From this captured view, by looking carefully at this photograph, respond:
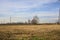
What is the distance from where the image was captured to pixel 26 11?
9.62ft

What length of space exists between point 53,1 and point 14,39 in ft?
3.83

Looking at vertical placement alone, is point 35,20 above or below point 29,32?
above

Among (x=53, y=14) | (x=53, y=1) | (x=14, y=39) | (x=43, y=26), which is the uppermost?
(x=53, y=1)

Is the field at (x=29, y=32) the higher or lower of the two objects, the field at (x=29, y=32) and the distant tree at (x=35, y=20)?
the lower

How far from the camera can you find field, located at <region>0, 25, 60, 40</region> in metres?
2.80

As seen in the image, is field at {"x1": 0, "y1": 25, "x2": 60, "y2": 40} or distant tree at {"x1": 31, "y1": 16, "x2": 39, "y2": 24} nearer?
field at {"x1": 0, "y1": 25, "x2": 60, "y2": 40}

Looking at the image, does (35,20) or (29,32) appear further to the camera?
(35,20)

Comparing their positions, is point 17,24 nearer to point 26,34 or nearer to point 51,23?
Result: point 26,34

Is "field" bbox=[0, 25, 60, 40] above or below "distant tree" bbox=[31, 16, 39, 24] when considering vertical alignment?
below

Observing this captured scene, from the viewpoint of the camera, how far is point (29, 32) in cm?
282

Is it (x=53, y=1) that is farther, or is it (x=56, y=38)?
(x=53, y=1)

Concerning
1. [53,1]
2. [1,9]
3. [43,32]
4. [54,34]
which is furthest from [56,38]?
[1,9]

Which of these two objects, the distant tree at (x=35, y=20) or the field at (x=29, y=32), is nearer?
the field at (x=29, y=32)

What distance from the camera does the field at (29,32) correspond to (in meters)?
2.80
